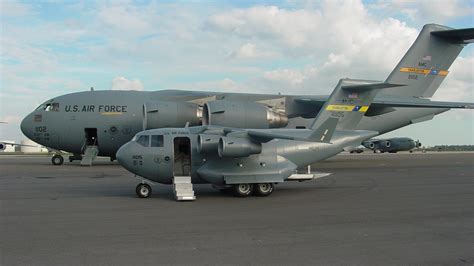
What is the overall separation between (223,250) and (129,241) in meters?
1.68

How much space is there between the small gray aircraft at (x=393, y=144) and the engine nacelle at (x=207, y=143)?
50.6 metres

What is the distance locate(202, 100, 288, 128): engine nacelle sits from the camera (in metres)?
24.0

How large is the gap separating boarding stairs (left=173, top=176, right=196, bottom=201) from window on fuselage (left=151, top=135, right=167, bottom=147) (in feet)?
3.65

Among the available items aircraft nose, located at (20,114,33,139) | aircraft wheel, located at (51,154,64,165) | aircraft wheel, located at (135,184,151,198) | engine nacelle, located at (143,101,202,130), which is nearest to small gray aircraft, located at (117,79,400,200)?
aircraft wheel, located at (135,184,151,198)

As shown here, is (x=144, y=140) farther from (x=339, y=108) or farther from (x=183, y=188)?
(x=339, y=108)

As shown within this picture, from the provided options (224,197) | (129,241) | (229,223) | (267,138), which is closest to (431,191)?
(267,138)

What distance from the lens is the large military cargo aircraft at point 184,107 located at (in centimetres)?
2502

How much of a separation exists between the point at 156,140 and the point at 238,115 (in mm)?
11264

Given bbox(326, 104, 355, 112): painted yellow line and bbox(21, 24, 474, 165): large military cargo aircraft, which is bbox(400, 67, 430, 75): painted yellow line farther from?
bbox(326, 104, 355, 112): painted yellow line

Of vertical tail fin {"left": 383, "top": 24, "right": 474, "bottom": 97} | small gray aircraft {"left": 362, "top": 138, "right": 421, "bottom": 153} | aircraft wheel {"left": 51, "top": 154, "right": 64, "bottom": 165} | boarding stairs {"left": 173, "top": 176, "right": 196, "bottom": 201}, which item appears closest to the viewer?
boarding stairs {"left": 173, "top": 176, "right": 196, "bottom": 201}

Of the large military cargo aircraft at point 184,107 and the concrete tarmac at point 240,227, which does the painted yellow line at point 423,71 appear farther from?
the concrete tarmac at point 240,227

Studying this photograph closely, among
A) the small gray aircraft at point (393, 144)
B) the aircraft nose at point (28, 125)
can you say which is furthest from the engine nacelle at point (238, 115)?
the small gray aircraft at point (393, 144)

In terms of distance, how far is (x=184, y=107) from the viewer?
2611 cm

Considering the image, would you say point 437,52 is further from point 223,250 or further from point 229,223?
point 223,250
